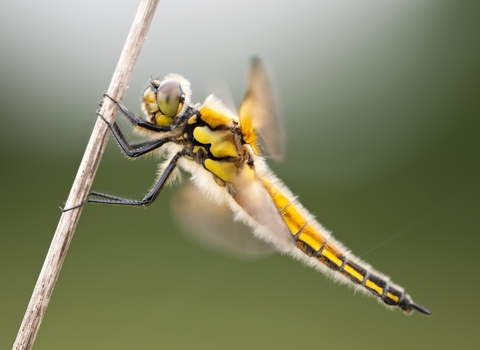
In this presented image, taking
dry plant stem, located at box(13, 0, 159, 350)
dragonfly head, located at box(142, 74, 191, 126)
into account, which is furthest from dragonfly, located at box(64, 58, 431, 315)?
dry plant stem, located at box(13, 0, 159, 350)

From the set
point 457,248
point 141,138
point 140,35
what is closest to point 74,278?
point 141,138

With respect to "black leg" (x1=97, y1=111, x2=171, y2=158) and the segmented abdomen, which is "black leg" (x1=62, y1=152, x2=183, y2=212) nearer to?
"black leg" (x1=97, y1=111, x2=171, y2=158)

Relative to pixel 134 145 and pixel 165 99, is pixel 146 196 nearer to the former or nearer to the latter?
pixel 134 145

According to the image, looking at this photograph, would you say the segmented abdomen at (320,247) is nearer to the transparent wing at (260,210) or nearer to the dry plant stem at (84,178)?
the transparent wing at (260,210)

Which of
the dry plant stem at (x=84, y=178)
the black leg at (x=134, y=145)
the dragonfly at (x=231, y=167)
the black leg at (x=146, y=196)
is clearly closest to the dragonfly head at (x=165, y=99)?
the dragonfly at (x=231, y=167)

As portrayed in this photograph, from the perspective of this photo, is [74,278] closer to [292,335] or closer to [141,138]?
[292,335]
